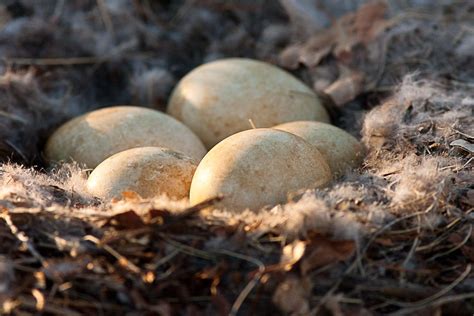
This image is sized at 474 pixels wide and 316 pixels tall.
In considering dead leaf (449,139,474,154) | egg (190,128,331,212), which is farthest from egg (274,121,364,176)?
dead leaf (449,139,474,154)

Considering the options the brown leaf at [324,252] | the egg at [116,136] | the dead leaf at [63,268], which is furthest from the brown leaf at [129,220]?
the egg at [116,136]

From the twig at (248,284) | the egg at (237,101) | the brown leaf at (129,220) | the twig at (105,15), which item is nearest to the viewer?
the twig at (248,284)

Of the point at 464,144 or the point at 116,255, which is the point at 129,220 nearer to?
the point at 116,255

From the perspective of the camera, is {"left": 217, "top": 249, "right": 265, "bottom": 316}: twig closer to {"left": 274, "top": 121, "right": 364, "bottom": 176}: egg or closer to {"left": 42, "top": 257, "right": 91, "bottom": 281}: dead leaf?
{"left": 42, "top": 257, "right": 91, "bottom": 281}: dead leaf

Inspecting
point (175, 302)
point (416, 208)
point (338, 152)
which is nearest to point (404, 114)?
point (338, 152)

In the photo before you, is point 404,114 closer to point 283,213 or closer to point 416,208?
point 416,208

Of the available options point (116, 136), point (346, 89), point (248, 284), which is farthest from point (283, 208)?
point (346, 89)

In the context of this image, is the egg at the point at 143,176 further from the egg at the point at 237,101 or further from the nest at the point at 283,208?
the egg at the point at 237,101
